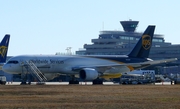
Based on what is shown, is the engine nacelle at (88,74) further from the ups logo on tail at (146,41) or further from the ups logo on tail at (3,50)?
the ups logo on tail at (3,50)

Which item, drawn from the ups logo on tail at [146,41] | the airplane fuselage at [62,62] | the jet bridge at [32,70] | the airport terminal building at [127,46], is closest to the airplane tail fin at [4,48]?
the airplane fuselage at [62,62]

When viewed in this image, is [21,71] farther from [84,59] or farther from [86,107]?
[86,107]

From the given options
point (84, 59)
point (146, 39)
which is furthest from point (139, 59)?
point (84, 59)

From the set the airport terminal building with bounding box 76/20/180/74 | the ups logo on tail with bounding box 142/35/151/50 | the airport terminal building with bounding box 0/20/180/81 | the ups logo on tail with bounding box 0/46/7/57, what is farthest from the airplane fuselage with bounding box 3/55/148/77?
the airport terminal building with bounding box 76/20/180/74

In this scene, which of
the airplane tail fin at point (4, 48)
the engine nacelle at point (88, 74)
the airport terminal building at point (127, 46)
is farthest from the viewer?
the airport terminal building at point (127, 46)

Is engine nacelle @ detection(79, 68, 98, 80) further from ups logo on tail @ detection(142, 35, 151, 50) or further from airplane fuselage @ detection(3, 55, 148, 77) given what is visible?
ups logo on tail @ detection(142, 35, 151, 50)

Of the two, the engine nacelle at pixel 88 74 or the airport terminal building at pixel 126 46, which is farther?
the airport terminal building at pixel 126 46

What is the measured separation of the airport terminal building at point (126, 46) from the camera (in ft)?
498

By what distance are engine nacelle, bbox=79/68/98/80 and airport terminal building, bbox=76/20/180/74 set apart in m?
53.3

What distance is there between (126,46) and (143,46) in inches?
3261

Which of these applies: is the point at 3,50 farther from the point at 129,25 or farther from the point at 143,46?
the point at 129,25

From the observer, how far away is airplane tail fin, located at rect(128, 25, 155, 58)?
77688 millimetres

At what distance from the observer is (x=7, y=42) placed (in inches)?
3351

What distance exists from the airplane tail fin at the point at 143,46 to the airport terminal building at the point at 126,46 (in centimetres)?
4263
